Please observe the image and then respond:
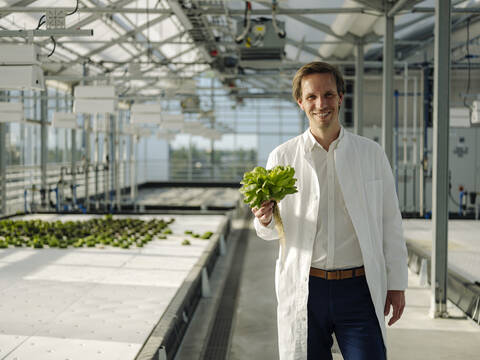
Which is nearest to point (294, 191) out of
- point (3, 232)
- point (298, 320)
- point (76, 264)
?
point (298, 320)

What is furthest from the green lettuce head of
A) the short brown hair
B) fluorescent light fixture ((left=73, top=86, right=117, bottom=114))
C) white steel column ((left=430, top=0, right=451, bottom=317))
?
fluorescent light fixture ((left=73, top=86, right=117, bottom=114))

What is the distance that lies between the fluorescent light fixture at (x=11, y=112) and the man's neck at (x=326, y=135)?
335 inches

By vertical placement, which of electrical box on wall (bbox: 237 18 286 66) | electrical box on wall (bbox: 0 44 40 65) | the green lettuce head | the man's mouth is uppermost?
electrical box on wall (bbox: 237 18 286 66)

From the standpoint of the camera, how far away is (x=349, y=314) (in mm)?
2008

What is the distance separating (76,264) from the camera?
22.7 ft

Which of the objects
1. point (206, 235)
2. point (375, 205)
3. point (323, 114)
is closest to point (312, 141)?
point (323, 114)

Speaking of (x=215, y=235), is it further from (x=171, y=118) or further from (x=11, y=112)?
(x=11, y=112)

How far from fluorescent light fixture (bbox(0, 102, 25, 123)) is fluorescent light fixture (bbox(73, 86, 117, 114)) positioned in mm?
2128

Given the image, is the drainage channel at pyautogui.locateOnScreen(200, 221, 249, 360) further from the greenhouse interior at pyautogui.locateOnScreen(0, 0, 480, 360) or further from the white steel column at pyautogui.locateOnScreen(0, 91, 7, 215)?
the white steel column at pyautogui.locateOnScreen(0, 91, 7, 215)

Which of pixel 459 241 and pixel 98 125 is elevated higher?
pixel 98 125

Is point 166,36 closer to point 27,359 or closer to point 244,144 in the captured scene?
point 27,359

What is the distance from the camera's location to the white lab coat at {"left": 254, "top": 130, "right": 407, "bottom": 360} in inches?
80.0

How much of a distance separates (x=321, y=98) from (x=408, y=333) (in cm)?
342

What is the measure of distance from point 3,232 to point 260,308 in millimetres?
5445
